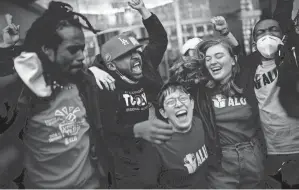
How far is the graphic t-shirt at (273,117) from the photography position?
3789 mm

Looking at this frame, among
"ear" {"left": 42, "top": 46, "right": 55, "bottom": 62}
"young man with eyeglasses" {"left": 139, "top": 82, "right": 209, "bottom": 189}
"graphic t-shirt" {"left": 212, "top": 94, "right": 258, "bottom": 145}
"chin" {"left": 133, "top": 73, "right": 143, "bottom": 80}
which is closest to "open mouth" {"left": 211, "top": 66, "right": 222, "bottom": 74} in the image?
"graphic t-shirt" {"left": 212, "top": 94, "right": 258, "bottom": 145}

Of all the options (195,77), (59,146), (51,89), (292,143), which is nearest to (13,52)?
(51,89)

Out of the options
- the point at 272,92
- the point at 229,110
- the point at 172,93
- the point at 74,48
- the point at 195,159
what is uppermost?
the point at 74,48

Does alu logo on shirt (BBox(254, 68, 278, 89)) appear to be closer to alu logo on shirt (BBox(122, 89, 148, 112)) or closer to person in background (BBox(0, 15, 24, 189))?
alu logo on shirt (BBox(122, 89, 148, 112))

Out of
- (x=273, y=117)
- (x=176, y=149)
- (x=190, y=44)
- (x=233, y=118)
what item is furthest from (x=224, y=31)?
(x=176, y=149)

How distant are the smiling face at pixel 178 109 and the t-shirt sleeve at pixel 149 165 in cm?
35

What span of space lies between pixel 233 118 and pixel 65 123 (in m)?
1.76

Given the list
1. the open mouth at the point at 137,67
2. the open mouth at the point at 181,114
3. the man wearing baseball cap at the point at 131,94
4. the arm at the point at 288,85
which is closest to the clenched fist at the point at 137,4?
the man wearing baseball cap at the point at 131,94

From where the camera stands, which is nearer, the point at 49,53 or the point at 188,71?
the point at 49,53

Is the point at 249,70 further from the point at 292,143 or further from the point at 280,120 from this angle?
the point at 292,143

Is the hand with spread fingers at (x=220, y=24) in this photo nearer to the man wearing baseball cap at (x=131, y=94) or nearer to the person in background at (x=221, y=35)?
the person in background at (x=221, y=35)

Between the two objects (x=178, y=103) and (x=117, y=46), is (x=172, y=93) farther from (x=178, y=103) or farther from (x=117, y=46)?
(x=117, y=46)

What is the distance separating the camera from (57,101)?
369cm

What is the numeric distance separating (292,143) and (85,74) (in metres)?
2.32
